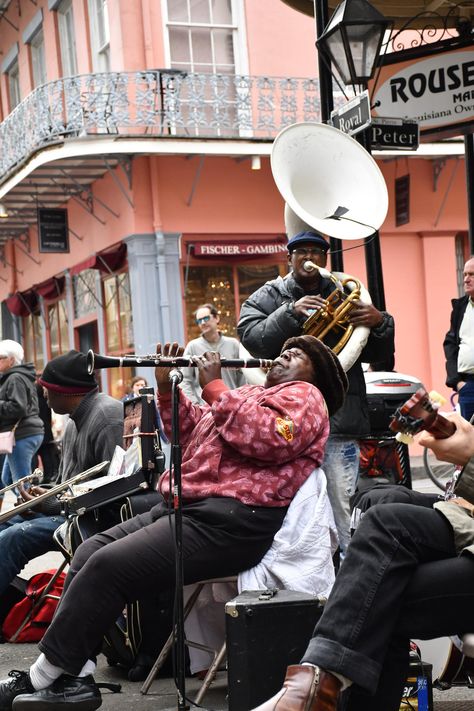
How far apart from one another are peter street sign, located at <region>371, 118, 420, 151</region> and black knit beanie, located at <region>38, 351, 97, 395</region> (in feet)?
8.48

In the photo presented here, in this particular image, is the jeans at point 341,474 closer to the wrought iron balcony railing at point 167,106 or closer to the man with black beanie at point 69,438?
the man with black beanie at point 69,438

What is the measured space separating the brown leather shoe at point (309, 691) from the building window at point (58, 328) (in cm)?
1662

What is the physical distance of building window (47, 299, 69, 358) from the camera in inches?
778

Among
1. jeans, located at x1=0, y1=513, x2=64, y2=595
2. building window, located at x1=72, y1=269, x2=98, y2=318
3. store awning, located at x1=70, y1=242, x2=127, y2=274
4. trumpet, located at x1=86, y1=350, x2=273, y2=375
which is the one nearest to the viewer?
trumpet, located at x1=86, y1=350, x2=273, y2=375

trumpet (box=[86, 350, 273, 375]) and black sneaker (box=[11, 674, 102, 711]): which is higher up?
trumpet (box=[86, 350, 273, 375])

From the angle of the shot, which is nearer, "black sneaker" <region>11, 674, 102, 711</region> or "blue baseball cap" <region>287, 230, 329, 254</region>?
"black sneaker" <region>11, 674, 102, 711</region>

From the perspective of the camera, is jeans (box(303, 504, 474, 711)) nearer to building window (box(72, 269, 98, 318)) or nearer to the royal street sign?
the royal street sign

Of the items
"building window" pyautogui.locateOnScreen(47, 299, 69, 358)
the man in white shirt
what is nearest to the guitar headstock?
the man in white shirt

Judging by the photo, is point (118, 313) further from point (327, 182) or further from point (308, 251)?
point (308, 251)

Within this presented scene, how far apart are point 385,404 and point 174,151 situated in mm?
9232

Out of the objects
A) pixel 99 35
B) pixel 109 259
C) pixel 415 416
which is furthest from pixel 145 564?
pixel 99 35

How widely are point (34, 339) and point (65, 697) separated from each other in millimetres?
17844

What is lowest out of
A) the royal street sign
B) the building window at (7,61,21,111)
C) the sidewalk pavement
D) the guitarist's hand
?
the sidewalk pavement

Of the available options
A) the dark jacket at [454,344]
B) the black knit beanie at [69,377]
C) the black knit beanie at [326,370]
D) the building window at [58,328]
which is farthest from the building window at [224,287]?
the black knit beanie at [326,370]
